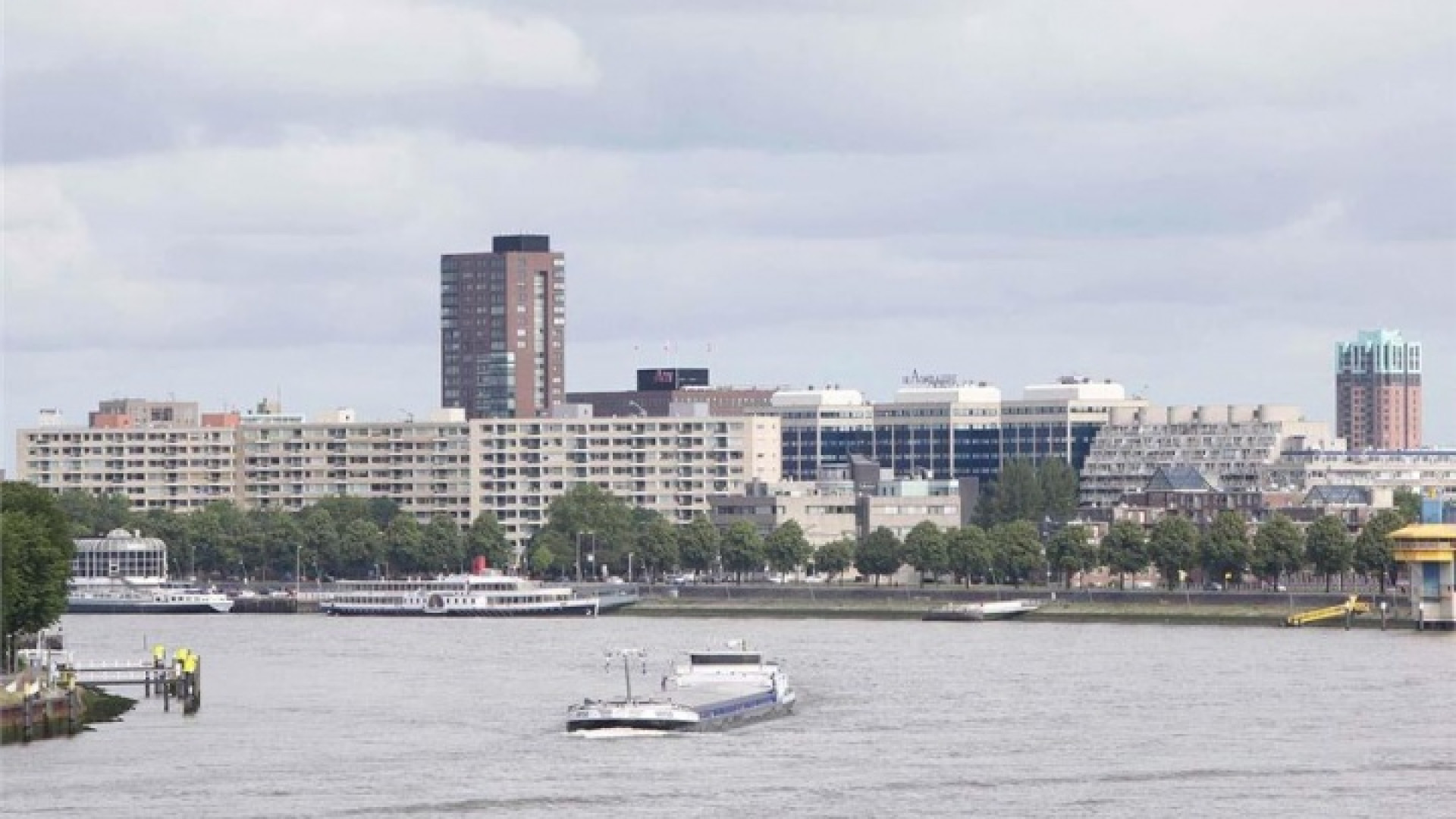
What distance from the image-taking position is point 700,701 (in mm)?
117625

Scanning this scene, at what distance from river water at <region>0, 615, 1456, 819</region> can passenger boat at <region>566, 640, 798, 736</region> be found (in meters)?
1.12

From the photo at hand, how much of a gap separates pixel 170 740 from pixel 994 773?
25.4 metres

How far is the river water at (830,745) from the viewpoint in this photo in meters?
88.6

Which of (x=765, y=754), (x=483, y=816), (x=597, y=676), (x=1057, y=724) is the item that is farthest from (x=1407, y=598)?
(x=483, y=816)

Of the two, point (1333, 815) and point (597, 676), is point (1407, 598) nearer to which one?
point (597, 676)

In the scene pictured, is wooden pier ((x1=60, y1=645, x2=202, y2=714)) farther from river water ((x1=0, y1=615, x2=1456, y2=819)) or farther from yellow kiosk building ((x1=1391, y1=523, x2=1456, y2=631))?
yellow kiosk building ((x1=1391, y1=523, x2=1456, y2=631))

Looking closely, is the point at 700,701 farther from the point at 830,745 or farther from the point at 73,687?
the point at 73,687

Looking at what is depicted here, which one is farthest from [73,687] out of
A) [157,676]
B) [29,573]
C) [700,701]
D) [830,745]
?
[830,745]

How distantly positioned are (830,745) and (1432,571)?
85.7m

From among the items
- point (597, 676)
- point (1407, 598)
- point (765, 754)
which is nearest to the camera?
point (765, 754)

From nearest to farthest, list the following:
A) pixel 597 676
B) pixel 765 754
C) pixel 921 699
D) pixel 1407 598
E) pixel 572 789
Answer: pixel 572 789 → pixel 765 754 → pixel 921 699 → pixel 597 676 → pixel 1407 598

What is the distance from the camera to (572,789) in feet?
300

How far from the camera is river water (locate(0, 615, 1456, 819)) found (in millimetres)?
88625

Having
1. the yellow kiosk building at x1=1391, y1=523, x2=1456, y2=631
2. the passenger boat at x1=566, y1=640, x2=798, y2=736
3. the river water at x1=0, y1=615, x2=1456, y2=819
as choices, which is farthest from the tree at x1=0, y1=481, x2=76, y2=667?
the yellow kiosk building at x1=1391, y1=523, x2=1456, y2=631
